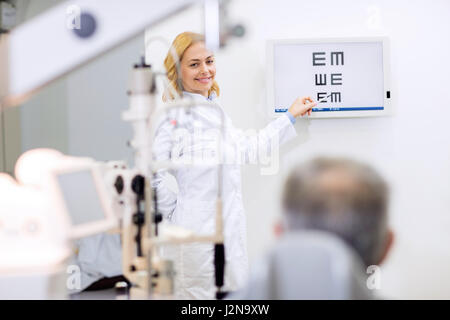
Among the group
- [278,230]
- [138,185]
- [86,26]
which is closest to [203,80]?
[86,26]

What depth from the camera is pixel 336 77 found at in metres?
1.84

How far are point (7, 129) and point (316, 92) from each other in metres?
1.10

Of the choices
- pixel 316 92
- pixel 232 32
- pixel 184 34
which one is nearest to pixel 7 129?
pixel 184 34

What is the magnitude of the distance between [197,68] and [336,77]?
56cm

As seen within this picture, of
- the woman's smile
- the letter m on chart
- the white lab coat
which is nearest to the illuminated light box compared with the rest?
the letter m on chart

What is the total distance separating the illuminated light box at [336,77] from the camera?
1834 mm

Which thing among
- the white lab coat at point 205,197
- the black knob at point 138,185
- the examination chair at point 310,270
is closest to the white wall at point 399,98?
the white lab coat at point 205,197

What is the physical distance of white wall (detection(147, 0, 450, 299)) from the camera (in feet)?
6.11

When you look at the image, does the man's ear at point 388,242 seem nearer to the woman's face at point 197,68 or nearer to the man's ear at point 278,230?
the man's ear at point 278,230

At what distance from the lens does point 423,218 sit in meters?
1.87

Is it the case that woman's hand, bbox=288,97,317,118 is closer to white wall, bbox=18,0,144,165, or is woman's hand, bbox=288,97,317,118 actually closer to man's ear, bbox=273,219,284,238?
white wall, bbox=18,0,144,165

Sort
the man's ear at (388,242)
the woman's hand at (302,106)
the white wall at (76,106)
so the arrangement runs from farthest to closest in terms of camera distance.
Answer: the woman's hand at (302,106)
the white wall at (76,106)
the man's ear at (388,242)

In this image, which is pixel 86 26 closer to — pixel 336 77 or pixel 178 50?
pixel 178 50

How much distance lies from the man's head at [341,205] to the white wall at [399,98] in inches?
39.2
